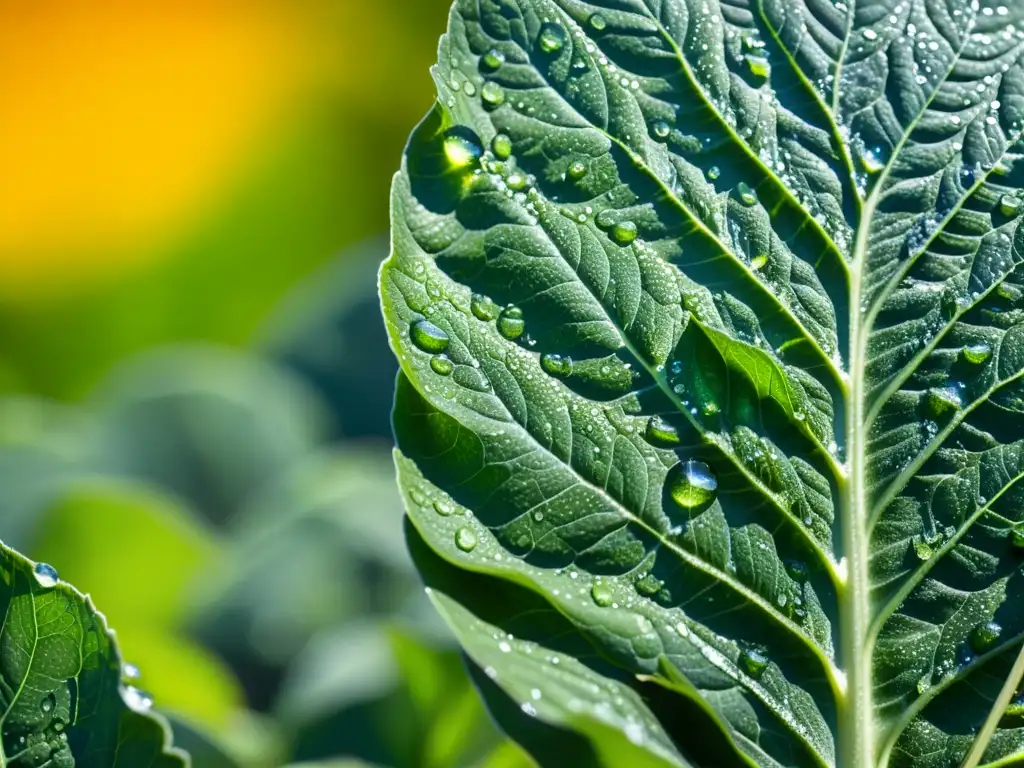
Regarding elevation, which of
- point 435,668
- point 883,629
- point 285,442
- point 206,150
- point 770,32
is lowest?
point 206,150

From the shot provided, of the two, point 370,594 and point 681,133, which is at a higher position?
point 681,133

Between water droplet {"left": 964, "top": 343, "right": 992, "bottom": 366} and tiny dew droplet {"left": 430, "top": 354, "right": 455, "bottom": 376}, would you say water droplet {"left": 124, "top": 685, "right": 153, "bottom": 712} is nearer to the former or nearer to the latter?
tiny dew droplet {"left": 430, "top": 354, "right": 455, "bottom": 376}

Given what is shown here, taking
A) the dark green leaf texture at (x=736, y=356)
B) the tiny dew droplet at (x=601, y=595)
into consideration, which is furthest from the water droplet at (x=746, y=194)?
the tiny dew droplet at (x=601, y=595)

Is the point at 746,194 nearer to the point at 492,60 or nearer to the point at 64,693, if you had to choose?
the point at 492,60

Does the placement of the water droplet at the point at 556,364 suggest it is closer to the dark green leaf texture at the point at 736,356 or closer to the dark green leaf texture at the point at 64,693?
the dark green leaf texture at the point at 736,356

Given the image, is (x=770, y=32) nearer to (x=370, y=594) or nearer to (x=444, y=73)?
(x=444, y=73)

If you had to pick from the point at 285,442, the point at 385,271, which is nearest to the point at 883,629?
the point at 385,271
